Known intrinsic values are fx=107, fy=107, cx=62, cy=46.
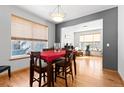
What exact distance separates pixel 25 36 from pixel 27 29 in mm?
324

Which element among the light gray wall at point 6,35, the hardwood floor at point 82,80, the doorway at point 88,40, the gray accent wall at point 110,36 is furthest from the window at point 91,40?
the light gray wall at point 6,35

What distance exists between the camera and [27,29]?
4.54 meters

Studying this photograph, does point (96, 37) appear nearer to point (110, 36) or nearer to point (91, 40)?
point (91, 40)

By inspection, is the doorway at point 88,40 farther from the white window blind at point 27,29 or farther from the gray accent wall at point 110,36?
the gray accent wall at point 110,36

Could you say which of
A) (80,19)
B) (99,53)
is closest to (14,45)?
(80,19)

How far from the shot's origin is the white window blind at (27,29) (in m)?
3.93

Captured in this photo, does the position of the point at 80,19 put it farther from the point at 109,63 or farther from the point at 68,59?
the point at 68,59

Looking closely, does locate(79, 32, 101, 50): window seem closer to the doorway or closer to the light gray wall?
the doorway

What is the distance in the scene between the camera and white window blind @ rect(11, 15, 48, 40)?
155 inches

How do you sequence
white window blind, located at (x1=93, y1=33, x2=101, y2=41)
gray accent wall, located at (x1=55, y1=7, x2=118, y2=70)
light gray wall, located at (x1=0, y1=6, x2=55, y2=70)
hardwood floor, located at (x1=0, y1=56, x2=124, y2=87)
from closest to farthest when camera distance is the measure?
hardwood floor, located at (x1=0, y1=56, x2=124, y2=87), light gray wall, located at (x1=0, y1=6, x2=55, y2=70), gray accent wall, located at (x1=55, y1=7, x2=118, y2=70), white window blind, located at (x1=93, y1=33, x2=101, y2=41)

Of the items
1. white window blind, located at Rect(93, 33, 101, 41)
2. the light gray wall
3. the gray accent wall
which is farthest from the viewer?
white window blind, located at Rect(93, 33, 101, 41)

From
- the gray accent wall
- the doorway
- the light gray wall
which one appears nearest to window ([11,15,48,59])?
the light gray wall

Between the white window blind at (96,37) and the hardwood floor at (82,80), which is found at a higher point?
the white window blind at (96,37)
